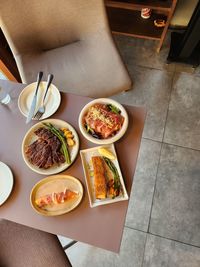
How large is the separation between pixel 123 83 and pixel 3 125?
0.65m

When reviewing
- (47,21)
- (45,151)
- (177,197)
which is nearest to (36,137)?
(45,151)

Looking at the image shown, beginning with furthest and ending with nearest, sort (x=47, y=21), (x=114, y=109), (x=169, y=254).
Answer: (x=169, y=254) < (x=47, y=21) < (x=114, y=109)

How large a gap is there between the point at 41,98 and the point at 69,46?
1.77ft

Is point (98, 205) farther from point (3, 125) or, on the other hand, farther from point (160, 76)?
point (160, 76)

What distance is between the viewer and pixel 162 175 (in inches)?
57.1

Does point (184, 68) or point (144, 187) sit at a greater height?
point (184, 68)

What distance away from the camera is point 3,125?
868 mm

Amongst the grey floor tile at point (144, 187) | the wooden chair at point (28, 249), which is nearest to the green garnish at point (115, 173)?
the wooden chair at point (28, 249)

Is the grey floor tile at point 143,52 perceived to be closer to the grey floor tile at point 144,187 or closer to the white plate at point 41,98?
the grey floor tile at point 144,187

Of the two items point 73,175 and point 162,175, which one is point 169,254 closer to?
point 162,175

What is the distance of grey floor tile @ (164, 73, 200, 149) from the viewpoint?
1540mm

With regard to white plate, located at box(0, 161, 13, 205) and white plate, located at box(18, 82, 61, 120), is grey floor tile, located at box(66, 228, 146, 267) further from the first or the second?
white plate, located at box(18, 82, 61, 120)

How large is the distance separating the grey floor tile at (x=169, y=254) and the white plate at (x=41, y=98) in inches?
39.3

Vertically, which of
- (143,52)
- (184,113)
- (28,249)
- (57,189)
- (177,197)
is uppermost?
(57,189)
